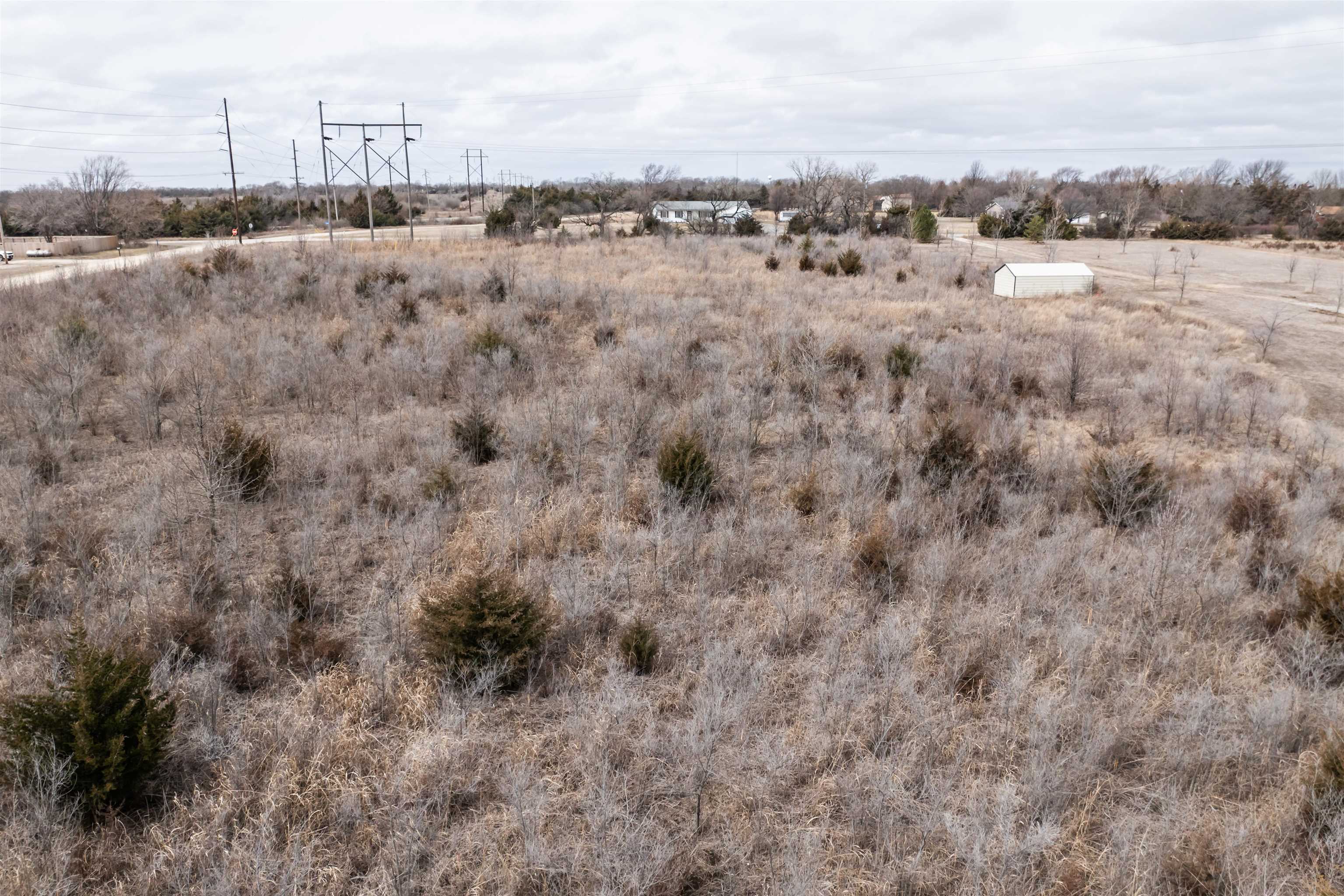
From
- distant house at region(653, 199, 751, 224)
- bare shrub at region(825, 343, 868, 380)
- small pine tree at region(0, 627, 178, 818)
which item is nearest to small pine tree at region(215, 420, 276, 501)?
small pine tree at region(0, 627, 178, 818)

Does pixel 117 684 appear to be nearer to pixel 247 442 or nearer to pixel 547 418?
pixel 247 442

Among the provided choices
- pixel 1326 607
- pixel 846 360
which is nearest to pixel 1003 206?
pixel 846 360

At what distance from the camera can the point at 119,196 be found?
46125 mm

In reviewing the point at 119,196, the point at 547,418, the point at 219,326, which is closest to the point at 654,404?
the point at 547,418

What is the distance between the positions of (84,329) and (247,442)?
21.2 ft

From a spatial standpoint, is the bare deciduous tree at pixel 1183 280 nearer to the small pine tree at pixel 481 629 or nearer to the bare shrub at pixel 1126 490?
the bare shrub at pixel 1126 490

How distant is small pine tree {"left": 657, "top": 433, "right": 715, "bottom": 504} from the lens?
7312 mm

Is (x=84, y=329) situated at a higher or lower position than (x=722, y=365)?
higher

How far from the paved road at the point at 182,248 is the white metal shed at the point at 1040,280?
2101 centimetres

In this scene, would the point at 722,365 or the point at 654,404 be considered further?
the point at 722,365

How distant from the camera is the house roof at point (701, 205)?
1954 inches

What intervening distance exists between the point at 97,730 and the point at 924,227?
39.7 m

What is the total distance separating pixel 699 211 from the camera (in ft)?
171

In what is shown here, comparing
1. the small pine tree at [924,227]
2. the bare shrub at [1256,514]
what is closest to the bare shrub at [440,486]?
the bare shrub at [1256,514]
